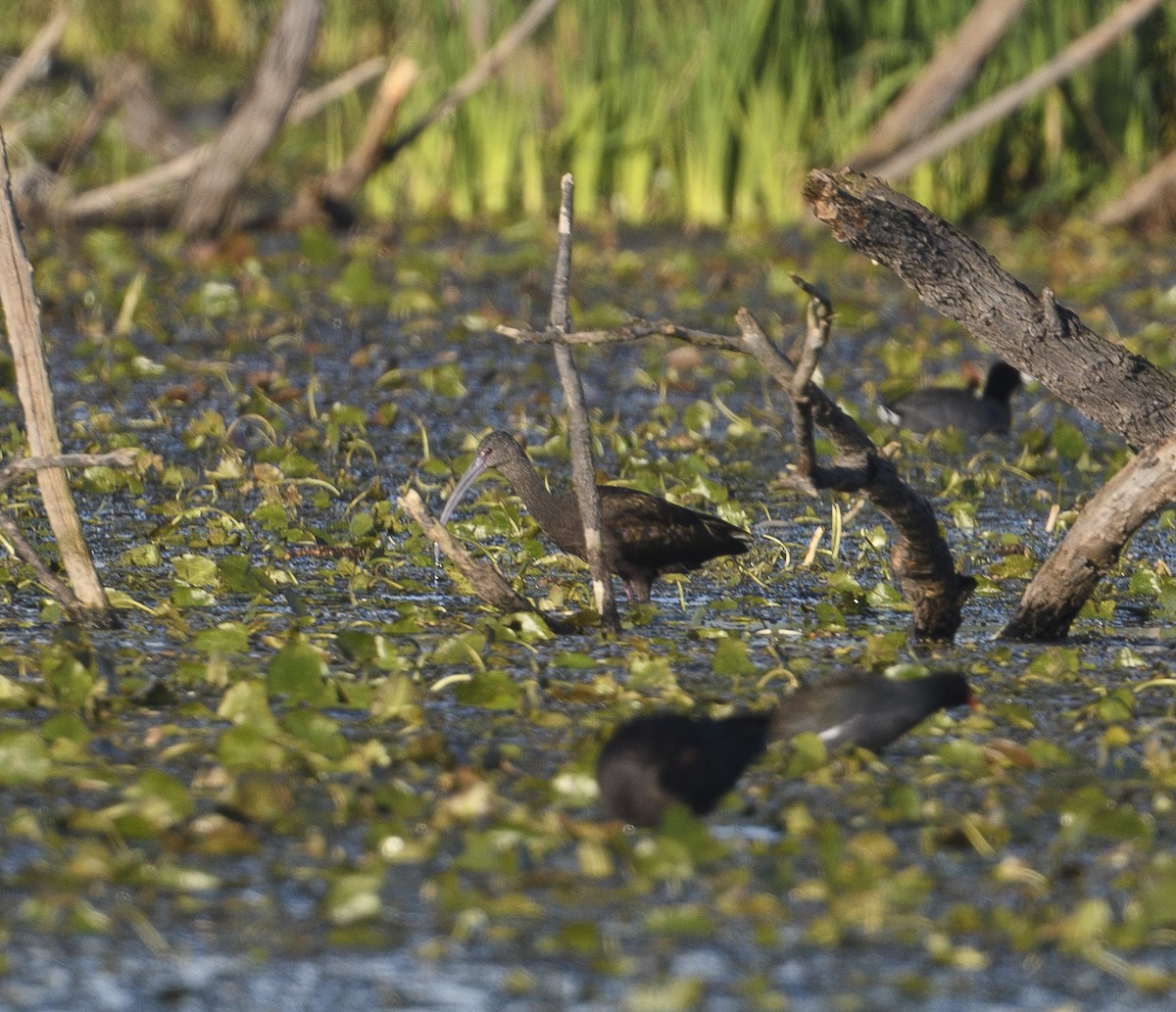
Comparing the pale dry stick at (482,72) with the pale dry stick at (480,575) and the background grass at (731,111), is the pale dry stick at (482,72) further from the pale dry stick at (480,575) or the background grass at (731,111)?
the pale dry stick at (480,575)

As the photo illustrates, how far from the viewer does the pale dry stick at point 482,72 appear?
10844 millimetres

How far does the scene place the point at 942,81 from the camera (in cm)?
1134

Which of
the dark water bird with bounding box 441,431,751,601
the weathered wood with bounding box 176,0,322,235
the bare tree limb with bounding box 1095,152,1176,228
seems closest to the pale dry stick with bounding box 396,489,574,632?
the dark water bird with bounding box 441,431,751,601

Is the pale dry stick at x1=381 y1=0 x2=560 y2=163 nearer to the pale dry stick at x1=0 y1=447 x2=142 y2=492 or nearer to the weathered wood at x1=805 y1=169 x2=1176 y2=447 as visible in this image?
the weathered wood at x1=805 y1=169 x2=1176 y2=447

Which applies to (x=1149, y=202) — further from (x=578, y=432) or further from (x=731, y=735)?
(x=731, y=735)

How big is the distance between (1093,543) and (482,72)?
6.92 meters

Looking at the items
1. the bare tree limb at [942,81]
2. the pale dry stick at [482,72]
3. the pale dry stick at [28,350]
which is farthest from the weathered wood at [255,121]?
the pale dry stick at [28,350]

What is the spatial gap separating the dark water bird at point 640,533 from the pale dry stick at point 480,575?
0.42 meters

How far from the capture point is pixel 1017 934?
10.6 ft

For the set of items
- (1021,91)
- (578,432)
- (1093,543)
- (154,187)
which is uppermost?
(1021,91)

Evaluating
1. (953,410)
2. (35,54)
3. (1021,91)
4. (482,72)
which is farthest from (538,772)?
(1021,91)

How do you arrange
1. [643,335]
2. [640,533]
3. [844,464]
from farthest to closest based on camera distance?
[640,533] → [844,464] → [643,335]

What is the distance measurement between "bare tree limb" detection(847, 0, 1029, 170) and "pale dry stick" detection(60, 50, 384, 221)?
2.79 meters

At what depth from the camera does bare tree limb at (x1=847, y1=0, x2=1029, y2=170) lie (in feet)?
36.4
